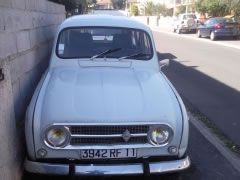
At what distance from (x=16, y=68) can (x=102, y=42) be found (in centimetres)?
133

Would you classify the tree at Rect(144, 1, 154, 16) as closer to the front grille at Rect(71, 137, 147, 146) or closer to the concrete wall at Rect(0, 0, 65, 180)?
the concrete wall at Rect(0, 0, 65, 180)

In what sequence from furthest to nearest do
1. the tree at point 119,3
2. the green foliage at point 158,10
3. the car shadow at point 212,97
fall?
the tree at point 119,3 → the green foliage at point 158,10 → the car shadow at point 212,97

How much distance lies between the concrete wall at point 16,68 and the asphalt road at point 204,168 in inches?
20.6

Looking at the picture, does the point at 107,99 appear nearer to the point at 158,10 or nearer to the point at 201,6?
the point at 201,6

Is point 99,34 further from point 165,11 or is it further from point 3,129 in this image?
point 165,11

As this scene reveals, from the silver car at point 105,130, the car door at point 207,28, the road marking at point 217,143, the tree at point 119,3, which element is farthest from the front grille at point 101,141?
the tree at point 119,3

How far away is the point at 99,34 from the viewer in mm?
6367

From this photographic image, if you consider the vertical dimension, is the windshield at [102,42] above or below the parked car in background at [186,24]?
above

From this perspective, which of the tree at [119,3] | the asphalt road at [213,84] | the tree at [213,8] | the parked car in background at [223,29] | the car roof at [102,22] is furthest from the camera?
the tree at [119,3]

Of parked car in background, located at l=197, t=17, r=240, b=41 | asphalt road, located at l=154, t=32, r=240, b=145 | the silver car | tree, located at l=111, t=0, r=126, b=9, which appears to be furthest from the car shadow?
tree, located at l=111, t=0, r=126, b=9

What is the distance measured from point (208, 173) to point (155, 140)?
1.29m

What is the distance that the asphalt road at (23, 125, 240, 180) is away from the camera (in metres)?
4.82

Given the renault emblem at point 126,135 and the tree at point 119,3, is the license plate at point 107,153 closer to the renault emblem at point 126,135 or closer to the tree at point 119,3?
the renault emblem at point 126,135

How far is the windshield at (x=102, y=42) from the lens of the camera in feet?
20.4
